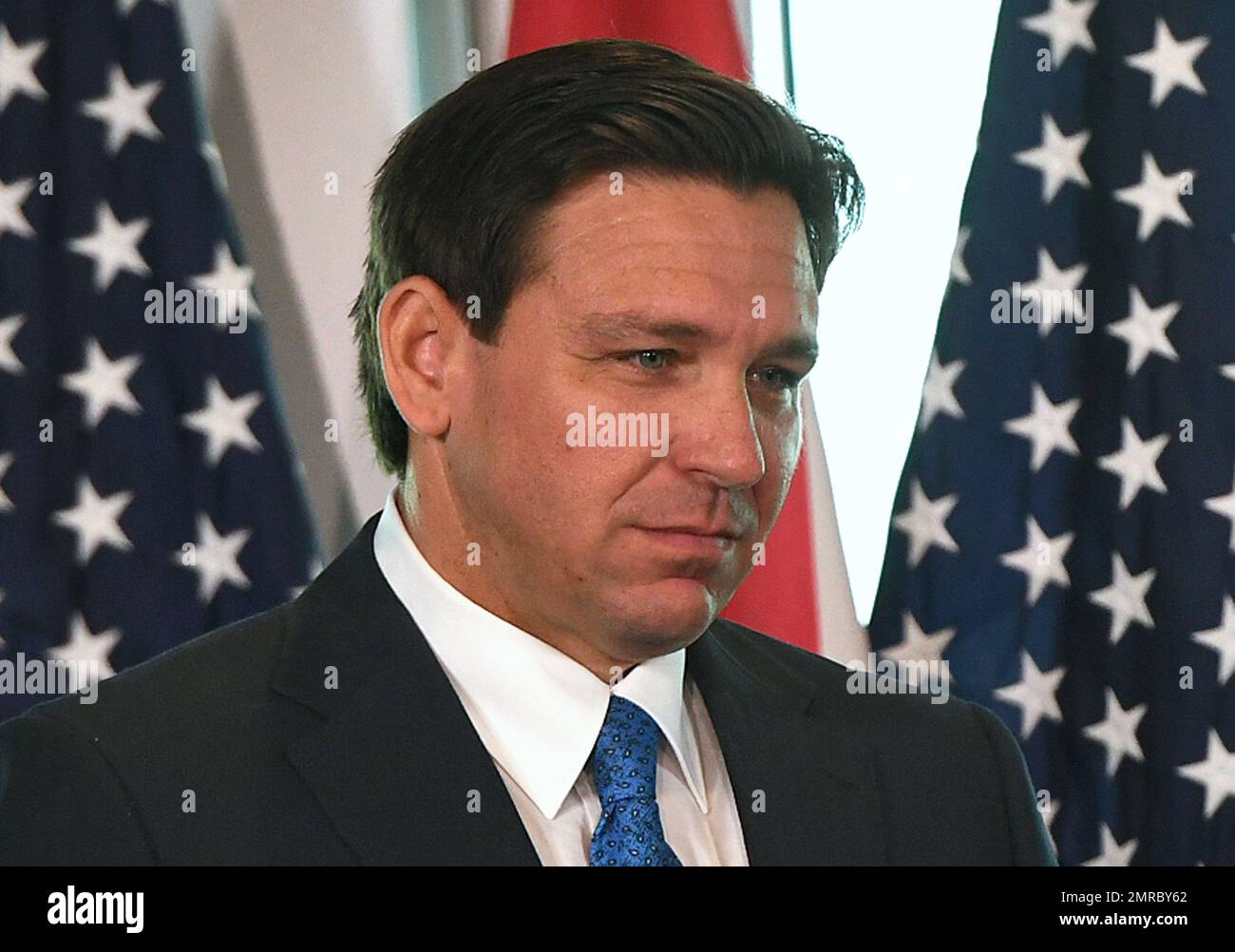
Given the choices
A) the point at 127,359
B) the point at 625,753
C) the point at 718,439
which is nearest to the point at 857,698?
the point at 625,753

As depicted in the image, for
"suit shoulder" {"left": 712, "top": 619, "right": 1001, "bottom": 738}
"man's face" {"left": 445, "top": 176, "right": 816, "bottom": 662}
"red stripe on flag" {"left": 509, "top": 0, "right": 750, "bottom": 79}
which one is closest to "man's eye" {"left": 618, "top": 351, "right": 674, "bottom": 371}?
"man's face" {"left": 445, "top": 176, "right": 816, "bottom": 662}

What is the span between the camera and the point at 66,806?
54.2 inches

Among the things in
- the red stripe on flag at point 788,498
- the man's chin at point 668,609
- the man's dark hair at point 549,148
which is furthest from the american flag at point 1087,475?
the man's chin at point 668,609

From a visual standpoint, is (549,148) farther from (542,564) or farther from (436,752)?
(436,752)

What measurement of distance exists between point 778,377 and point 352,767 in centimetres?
53

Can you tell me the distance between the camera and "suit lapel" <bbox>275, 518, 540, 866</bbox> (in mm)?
1420

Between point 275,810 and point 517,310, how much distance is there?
50 centimetres

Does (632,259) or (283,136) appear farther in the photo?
(283,136)

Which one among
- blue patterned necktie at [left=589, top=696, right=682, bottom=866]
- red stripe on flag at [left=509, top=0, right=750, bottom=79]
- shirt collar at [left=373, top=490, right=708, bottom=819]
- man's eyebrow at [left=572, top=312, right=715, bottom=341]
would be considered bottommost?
blue patterned necktie at [left=589, top=696, right=682, bottom=866]

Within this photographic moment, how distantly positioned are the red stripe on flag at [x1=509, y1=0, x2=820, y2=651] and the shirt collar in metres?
1.08

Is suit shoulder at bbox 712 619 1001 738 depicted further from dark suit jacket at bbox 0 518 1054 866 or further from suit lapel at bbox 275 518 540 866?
suit lapel at bbox 275 518 540 866

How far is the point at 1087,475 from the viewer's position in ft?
8.96
